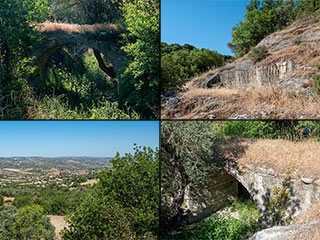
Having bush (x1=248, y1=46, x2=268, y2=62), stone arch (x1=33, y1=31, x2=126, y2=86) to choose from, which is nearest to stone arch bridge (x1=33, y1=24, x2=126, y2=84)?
stone arch (x1=33, y1=31, x2=126, y2=86)

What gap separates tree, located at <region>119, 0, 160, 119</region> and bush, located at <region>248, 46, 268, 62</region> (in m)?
1.21

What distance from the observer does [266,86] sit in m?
3.06

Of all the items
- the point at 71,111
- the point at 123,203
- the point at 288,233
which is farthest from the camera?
the point at 123,203

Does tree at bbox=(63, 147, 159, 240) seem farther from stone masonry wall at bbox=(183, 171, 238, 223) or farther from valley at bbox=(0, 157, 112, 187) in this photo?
stone masonry wall at bbox=(183, 171, 238, 223)

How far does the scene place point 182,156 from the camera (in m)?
4.72

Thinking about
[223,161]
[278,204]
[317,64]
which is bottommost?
[278,204]

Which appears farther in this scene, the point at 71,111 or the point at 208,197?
the point at 208,197

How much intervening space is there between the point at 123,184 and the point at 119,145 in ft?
2.01

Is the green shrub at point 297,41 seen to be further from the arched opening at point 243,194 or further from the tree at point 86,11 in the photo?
the arched opening at point 243,194

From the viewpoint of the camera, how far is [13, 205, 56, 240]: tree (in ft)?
12.5

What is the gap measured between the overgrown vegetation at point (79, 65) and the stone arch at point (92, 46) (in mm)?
30

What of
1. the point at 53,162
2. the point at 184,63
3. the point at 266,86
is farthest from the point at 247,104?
the point at 53,162

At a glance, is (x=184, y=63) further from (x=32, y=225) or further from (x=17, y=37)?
(x=32, y=225)

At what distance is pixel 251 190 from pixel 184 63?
2.75 m
